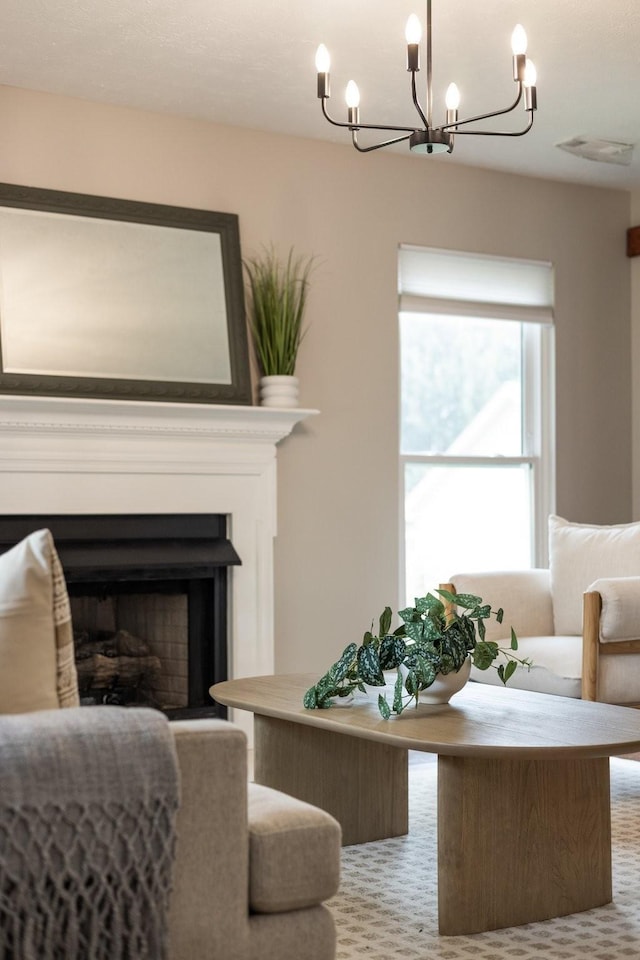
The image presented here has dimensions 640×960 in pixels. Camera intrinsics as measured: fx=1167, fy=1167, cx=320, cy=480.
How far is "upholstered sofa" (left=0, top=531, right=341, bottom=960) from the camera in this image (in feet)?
5.87

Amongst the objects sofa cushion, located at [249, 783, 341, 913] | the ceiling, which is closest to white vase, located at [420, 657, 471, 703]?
sofa cushion, located at [249, 783, 341, 913]

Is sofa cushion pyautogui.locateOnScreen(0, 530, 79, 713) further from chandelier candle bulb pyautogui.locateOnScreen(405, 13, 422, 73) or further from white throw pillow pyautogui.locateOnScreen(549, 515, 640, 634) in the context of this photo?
white throw pillow pyautogui.locateOnScreen(549, 515, 640, 634)

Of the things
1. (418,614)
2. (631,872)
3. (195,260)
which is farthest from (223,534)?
(631,872)

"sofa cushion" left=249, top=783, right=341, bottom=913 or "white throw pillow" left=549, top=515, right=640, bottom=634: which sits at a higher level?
"white throw pillow" left=549, top=515, right=640, bottom=634

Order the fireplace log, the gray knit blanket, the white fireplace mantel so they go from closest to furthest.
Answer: the gray knit blanket, the white fireplace mantel, the fireplace log

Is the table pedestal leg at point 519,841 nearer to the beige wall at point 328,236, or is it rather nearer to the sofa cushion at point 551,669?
the sofa cushion at point 551,669

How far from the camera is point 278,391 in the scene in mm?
4785

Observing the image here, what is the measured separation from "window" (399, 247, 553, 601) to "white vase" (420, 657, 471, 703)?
234cm

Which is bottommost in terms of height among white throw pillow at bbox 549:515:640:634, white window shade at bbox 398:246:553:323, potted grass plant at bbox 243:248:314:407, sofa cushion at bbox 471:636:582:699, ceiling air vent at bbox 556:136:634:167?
sofa cushion at bbox 471:636:582:699

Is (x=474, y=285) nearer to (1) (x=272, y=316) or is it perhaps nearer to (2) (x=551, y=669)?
(1) (x=272, y=316)

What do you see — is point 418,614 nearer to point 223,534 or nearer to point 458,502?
point 223,534

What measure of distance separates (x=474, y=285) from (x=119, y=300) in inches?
71.7

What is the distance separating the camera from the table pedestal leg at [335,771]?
3285mm

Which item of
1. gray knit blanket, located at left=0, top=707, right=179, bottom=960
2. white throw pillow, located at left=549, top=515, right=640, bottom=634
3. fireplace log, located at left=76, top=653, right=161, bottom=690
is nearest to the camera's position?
gray knit blanket, located at left=0, top=707, right=179, bottom=960
